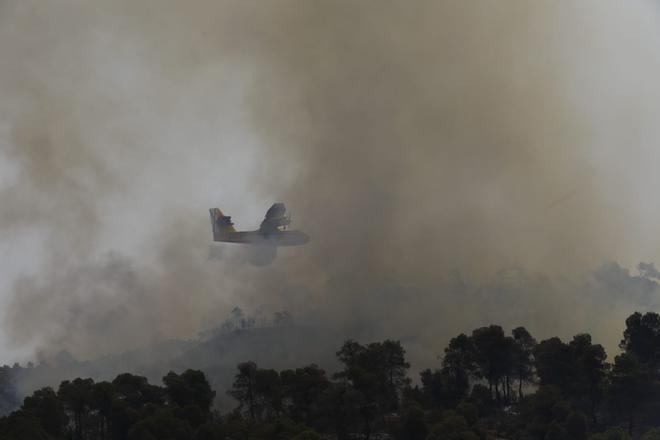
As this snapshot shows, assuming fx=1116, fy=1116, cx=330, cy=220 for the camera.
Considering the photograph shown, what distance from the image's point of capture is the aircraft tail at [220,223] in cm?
18475

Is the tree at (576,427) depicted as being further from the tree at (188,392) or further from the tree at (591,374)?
the tree at (188,392)

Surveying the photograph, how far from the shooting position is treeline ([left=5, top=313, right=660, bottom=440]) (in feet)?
409

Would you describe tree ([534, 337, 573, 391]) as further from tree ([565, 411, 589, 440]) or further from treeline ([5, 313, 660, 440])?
tree ([565, 411, 589, 440])

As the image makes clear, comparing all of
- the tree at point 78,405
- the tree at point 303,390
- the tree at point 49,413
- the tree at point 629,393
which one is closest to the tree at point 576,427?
the tree at point 629,393

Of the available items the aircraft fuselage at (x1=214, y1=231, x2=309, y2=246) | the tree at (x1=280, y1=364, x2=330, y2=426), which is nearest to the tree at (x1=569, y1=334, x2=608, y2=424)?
the tree at (x1=280, y1=364, x2=330, y2=426)

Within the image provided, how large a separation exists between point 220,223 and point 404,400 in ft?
188

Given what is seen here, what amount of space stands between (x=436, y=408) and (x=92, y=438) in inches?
1696

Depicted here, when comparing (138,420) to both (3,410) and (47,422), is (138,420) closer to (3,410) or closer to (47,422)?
(47,422)

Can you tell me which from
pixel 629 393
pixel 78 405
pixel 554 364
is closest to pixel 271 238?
pixel 78 405

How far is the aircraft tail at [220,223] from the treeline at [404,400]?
1543 inches

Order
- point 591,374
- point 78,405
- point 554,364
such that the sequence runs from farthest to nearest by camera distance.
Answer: point 78,405, point 554,364, point 591,374

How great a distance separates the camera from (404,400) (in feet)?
461

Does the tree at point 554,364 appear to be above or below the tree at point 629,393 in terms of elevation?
above

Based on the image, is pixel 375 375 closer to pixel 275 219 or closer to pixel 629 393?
pixel 629 393
